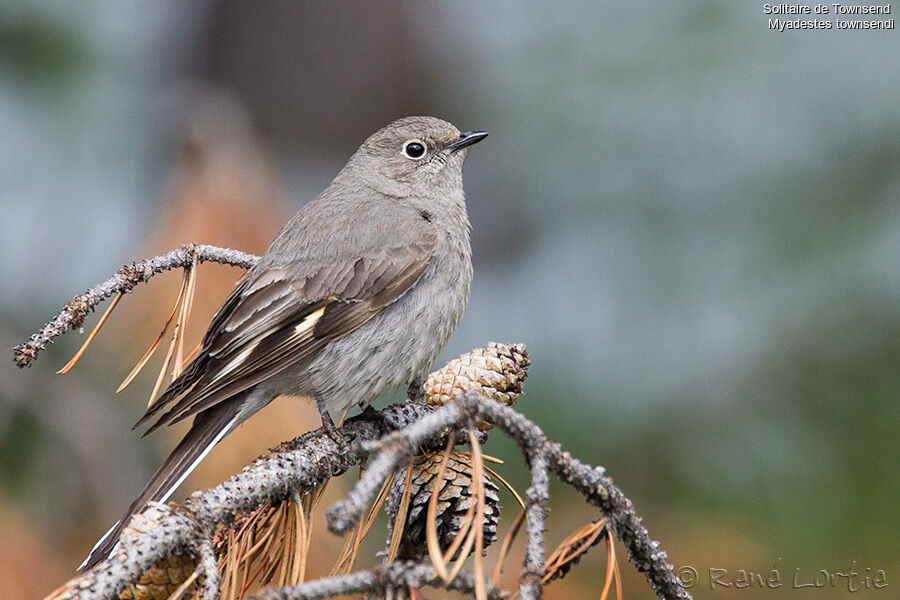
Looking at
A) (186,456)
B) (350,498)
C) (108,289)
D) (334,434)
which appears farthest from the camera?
(186,456)

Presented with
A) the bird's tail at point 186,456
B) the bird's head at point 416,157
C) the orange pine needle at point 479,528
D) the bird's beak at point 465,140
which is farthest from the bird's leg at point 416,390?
the orange pine needle at point 479,528

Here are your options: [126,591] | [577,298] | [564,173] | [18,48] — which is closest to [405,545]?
[126,591]

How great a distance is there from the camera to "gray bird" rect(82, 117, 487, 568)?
3.00 meters

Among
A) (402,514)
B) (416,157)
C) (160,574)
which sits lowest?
(160,574)

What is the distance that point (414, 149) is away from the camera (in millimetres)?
4105

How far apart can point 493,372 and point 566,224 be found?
2.60m

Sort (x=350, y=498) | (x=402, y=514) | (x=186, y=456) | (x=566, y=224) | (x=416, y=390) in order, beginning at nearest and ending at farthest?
(x=350, y=498), (x=402, y=514), (x=186, y=456), (x=416, y=390), (x=566, y=224)

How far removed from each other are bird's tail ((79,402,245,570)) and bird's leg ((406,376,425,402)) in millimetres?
592

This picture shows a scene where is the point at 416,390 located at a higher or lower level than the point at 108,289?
higher

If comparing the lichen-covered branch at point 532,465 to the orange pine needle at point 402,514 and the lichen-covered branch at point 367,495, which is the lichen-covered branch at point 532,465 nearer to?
the lichen-covered branch at point 367,495

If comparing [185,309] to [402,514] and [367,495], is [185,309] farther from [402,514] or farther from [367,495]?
[367,495]

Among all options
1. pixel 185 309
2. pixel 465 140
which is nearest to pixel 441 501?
pixel 185 309

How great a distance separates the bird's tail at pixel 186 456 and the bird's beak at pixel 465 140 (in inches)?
63.1

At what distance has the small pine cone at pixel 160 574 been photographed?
180 cm
